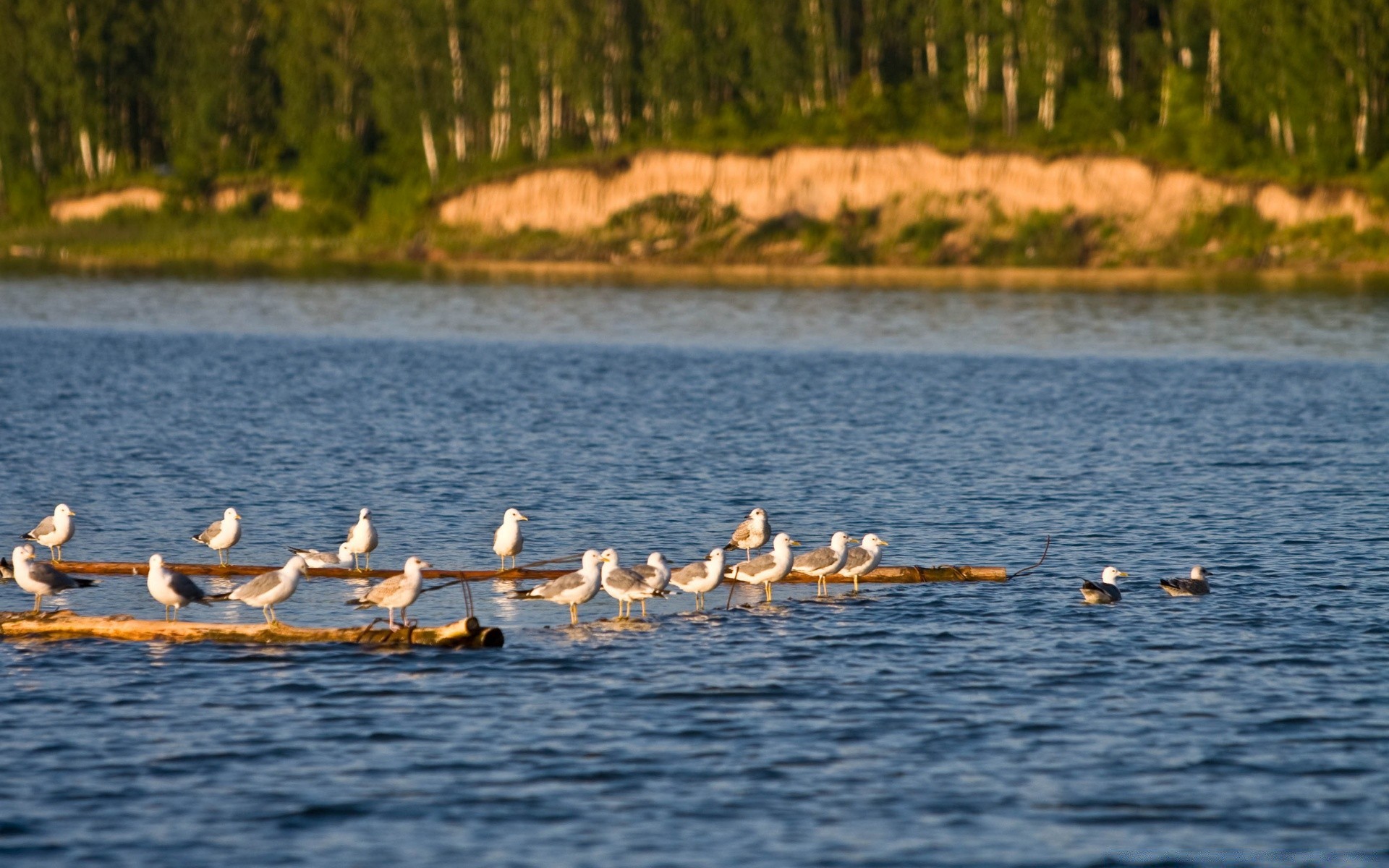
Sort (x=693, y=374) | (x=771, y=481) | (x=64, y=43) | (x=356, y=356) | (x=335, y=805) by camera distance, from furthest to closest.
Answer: (x=64, y=43) → (x=356, y=356) → (x=693, y=374) → (x=771, y=481) → (x=335, y=805)

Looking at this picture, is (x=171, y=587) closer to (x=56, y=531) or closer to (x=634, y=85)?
(x=56, y=531)

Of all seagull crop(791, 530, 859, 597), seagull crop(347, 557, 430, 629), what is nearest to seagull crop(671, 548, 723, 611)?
seagull crop(791, 530, 859, 597)

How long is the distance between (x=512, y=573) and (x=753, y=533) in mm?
3372

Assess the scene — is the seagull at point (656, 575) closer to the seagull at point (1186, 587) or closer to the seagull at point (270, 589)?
the seagull at point (270, 589)

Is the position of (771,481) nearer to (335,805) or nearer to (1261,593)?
(1261,593)

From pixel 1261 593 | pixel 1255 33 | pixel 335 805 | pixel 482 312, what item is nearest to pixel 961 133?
pixel 1255 33

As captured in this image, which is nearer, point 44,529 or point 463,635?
point 463,635

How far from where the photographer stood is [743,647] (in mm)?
20781

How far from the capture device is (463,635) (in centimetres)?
2016

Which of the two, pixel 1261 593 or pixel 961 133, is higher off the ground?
pixel 961 133

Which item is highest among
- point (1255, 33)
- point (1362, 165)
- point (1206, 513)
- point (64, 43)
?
point (64, 43)

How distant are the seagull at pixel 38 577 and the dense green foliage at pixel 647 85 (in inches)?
3053

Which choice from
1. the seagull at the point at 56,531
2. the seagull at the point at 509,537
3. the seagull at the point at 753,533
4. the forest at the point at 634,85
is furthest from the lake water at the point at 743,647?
the forest at the point at 634,85

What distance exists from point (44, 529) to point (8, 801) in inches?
383
